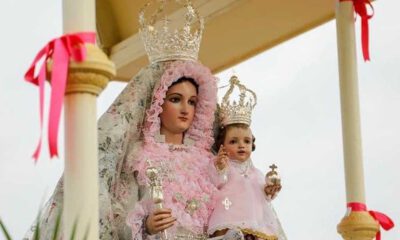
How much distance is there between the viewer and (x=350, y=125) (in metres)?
7.03

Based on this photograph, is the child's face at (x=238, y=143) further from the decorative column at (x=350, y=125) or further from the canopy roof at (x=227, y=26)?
the canopy roof at (x=227, y=26)

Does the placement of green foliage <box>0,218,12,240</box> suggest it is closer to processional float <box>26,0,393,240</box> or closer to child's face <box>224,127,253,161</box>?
processional float <box>26,0,393,240</box>

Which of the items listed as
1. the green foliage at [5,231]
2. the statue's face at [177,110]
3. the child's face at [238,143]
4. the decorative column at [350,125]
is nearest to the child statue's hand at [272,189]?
the child's face at [238,143]

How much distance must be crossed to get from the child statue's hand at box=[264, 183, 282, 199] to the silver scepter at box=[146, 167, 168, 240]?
0.71 meters

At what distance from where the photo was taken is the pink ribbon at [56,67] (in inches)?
202

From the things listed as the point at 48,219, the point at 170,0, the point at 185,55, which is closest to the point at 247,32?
the point at 170,0

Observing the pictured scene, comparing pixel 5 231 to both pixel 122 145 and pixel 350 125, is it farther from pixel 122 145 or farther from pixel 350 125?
pixel 350 125

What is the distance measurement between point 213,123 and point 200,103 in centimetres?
16

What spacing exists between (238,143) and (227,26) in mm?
2189

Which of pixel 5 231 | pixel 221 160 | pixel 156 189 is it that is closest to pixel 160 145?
pixel 221 160

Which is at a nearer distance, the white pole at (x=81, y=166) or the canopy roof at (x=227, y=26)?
the white pole at (x=81, y=166)

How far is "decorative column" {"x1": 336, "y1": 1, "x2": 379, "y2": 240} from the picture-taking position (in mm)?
6879

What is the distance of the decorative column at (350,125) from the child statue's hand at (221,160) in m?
0.74

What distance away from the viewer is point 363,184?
22.8 feet
